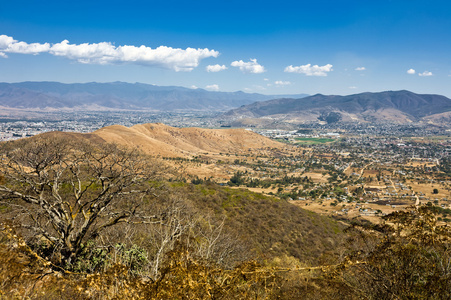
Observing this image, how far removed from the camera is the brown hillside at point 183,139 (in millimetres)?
95750

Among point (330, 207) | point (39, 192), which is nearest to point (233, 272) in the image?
point (39, 192)

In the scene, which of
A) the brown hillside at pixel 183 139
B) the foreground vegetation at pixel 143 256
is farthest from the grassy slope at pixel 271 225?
the brown hillside at pixel 183 139

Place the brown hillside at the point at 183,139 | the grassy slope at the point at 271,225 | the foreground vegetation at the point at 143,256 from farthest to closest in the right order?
the brown hillside at the point at 183,139 → the grassy slope at the point at 271,225 → the foreground vegetation at the point at 143,256

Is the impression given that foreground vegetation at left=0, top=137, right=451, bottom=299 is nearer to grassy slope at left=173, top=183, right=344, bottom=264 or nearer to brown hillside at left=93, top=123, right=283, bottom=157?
grassy slope at left=173, top=183, right=344, bottom=264

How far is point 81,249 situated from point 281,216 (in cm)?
2599

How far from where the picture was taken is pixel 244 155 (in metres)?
120

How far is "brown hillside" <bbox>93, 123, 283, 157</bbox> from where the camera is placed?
95.8 metres

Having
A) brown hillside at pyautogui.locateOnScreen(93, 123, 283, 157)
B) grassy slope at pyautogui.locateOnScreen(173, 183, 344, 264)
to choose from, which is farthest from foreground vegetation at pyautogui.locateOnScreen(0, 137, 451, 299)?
brown hillside at pyautogui.locateOnScreen(93, 123, 283, 157)

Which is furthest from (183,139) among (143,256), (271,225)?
(143,256)

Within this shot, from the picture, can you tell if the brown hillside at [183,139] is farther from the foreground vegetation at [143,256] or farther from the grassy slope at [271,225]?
the foreground vegetation at [143,256]

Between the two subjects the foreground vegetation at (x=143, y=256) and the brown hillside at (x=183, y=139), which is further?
the brown hillside at (x=183, y=139)

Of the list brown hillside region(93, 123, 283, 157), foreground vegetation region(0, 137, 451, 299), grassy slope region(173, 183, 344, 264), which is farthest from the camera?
brown hillside region(93, 123, 283, 157)

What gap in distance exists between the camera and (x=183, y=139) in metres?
128

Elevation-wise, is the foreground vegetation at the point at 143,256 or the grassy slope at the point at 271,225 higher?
the foreground vegetation at the point at 143,256
